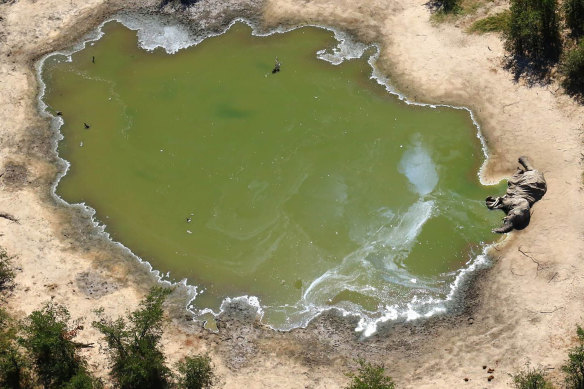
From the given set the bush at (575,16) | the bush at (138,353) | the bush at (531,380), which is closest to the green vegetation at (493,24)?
the bush at (575,16)

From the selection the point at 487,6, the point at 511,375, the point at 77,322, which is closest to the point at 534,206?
Answer: the point at 511,375

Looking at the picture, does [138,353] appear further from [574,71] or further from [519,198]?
[574,71]

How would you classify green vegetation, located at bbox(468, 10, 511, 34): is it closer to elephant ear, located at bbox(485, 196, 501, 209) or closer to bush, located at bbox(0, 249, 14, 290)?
elephant ear, located at bbox(485, 196, 501, 209)

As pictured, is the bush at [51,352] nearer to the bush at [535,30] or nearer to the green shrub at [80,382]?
the green shrub at [80,382]

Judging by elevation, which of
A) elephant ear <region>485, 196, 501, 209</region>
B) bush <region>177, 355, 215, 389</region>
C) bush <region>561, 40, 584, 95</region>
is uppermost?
bush <region>561, 40, 584, 95</region>

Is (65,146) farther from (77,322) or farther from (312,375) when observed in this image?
(312,375)

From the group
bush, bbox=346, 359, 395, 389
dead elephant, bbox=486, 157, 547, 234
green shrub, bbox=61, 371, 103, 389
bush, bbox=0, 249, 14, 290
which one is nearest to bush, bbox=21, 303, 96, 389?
green shrub, bbox=61, 371, 103, 389
